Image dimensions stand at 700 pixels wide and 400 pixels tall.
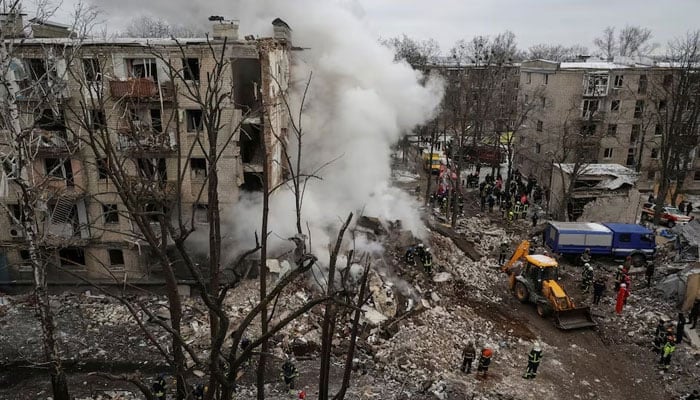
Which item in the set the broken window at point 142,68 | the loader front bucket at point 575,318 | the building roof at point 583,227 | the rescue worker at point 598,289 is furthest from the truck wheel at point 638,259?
the broken window at point 142,68

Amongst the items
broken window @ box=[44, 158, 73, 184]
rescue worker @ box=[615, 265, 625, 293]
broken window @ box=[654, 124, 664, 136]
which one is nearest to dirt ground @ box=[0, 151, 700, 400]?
rescue worker @ box=[615, 265, 625, 293]

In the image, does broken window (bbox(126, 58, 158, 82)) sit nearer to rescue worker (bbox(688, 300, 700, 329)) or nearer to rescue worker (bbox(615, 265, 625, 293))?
rescue worker (bbox(615, 265, 625, 293))

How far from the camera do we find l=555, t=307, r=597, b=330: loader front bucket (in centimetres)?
1658

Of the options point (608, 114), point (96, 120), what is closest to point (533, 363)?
point (96, 120)

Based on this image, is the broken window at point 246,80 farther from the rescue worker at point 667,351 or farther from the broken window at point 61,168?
the rescue worker at point 667,351

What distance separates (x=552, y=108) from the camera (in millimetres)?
35031

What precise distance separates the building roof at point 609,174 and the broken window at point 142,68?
20240 millimetres

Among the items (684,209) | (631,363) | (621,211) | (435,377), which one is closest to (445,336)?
(435,377)

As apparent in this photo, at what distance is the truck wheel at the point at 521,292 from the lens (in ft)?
60.1

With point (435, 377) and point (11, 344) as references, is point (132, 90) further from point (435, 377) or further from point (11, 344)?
point (435, 377)

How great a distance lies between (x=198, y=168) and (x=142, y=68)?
12.9ft

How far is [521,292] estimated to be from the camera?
729 inches

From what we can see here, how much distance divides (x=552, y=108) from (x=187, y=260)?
34.0 meters

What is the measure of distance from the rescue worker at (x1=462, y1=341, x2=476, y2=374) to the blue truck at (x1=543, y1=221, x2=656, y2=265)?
9954 mm
